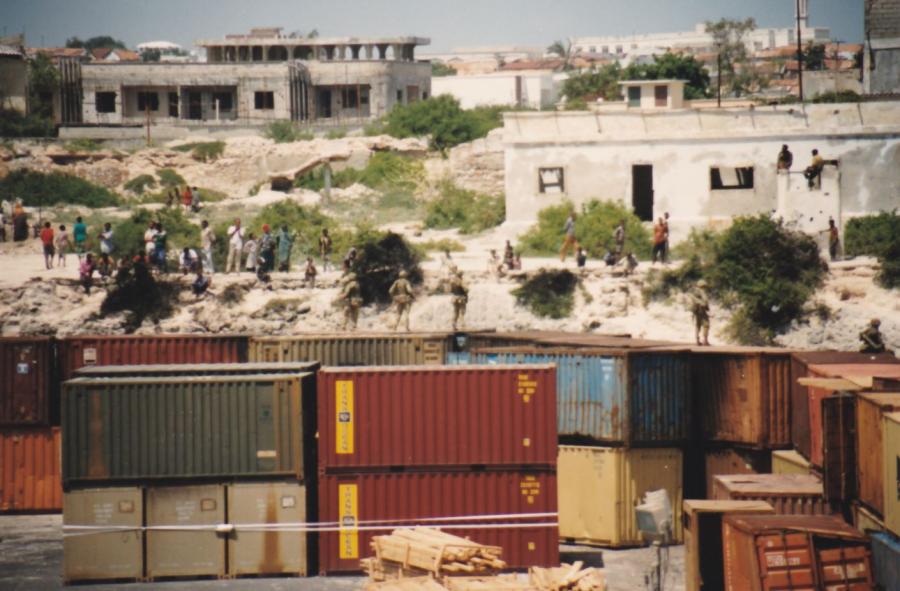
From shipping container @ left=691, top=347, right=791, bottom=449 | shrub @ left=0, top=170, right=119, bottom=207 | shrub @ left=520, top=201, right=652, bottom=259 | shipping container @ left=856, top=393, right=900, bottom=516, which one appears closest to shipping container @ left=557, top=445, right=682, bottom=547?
shipping container @ left=691, top=347, right=791, bottom=449

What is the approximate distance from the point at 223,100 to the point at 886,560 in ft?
246

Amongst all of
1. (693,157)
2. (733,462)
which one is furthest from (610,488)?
(693,157)

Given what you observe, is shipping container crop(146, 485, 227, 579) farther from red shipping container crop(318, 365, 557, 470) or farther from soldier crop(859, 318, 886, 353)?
soldier crop(859, 318, 886, 353)

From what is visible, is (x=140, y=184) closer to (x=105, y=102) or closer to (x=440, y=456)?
(x=105, y=102)

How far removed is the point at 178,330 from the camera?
2032 inches

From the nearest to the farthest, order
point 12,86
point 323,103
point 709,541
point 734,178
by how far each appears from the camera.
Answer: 1. point 709,541
2. point 734,178
3. point 12,86
4. point 323,103

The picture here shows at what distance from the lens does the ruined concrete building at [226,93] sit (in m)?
92.1

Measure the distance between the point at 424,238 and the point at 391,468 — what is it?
114ft

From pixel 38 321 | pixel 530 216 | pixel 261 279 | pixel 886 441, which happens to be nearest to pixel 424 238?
pixel 530 216

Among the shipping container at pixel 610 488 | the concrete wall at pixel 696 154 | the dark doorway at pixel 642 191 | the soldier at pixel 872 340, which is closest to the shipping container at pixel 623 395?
the shipping container at pixel 610 488

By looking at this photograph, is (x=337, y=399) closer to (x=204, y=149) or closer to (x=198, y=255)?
(x=198, y=255)

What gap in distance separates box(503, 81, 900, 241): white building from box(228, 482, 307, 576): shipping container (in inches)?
1255

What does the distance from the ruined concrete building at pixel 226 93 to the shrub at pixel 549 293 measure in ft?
133

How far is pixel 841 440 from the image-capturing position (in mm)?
25391
